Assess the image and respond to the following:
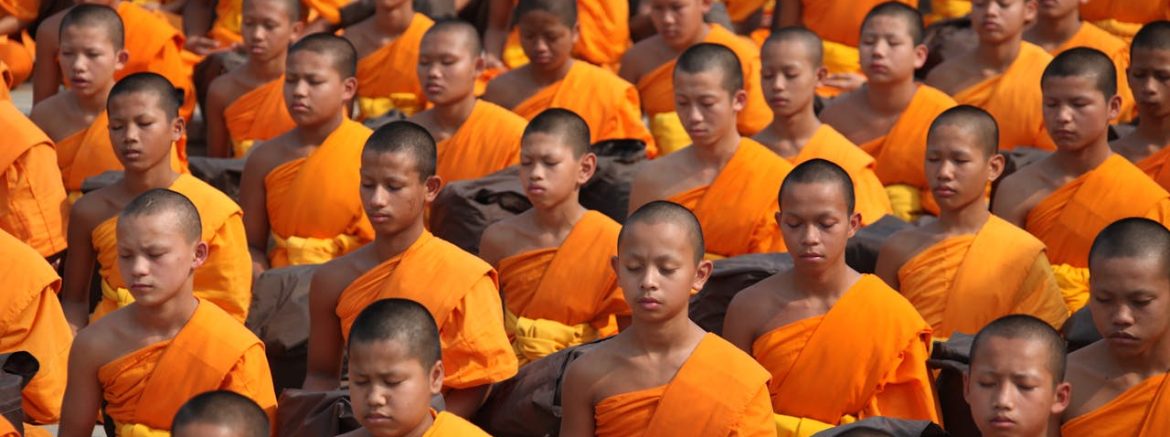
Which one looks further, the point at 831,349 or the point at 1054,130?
the point at 1054,130

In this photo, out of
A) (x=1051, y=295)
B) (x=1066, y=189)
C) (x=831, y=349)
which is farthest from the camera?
(x=1066, y=189)

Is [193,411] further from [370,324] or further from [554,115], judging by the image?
[554,115]

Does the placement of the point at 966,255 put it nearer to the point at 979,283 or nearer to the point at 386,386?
the point at 979,283

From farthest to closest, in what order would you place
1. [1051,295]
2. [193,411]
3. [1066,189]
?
[1066,189] < [1051,295] < [193,411]

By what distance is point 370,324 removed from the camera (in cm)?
773

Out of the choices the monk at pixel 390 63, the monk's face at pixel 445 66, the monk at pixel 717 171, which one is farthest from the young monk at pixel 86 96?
the monk at pixel 717 171

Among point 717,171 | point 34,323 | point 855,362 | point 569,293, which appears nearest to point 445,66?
Answer: point 717,171

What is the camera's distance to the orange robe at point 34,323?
9.45 metres

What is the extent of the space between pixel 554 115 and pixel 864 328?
68.0 inches

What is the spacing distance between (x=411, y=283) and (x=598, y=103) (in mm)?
3610

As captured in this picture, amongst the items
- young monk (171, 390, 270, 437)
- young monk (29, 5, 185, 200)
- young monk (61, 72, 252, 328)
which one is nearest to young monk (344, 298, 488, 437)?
young monk (171, 390, 270, 437)

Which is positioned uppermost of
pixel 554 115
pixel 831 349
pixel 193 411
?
pixel 554 115

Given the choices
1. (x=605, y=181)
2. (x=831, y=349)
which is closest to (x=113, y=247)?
(x=605, y=181)

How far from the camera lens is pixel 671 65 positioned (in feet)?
43.4
